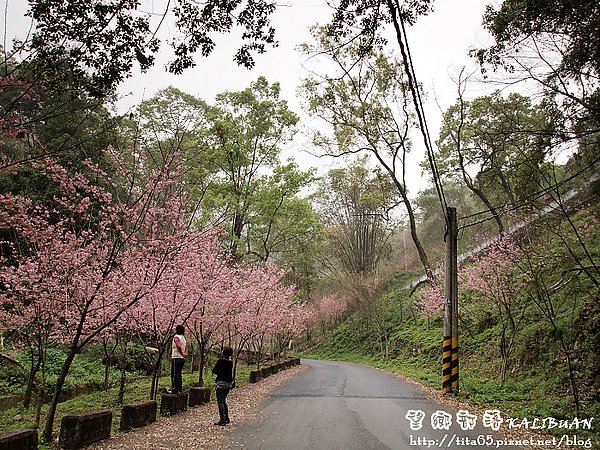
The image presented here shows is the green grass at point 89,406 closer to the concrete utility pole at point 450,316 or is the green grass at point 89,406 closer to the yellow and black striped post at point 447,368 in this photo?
the yellow and black striped post at point 447,368

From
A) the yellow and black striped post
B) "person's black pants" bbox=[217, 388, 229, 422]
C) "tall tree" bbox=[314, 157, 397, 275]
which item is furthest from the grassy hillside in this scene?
"tall tree" bbox=[314, 157, 397, 275]

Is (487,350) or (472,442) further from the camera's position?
(487,350)

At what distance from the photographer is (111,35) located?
4543 millimetres

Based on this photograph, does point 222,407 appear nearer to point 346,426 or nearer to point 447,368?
point 346,426

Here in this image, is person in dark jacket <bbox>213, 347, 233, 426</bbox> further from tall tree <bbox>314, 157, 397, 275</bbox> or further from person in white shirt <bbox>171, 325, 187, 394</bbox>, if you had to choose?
tall tree <bbox>314, 157, 397, 275</bbox>

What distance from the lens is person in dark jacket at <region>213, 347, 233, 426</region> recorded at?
24.1 ft

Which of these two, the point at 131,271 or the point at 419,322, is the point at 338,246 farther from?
the point at 131,271

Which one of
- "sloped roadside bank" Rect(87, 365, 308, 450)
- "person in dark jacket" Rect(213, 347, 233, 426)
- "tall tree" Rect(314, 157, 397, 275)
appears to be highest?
"tall tree" Rect(314, 157, 397, 275)

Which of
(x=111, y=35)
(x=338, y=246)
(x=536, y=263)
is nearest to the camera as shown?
(x=111, y=35)

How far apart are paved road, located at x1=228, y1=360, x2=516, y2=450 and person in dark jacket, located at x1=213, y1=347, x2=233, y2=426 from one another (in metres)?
0.42

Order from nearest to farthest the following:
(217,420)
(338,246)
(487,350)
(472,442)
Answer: (472,442)
(217,420)
(487,350)
(338,246)

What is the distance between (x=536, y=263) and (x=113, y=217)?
29.9ft

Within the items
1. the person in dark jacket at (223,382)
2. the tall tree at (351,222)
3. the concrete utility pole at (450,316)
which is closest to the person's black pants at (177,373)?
the person in dark jacket at (223,382)

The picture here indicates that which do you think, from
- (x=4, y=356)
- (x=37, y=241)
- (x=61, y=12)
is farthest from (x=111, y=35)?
(x=4, y=356)
